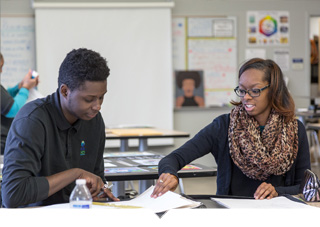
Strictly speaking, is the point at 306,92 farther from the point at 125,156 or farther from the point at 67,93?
the point at 67,93

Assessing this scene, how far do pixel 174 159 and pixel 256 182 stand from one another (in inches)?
15.3

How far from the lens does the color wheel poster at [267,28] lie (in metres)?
6.93

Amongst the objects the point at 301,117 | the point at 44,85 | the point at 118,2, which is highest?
the point at 118,2

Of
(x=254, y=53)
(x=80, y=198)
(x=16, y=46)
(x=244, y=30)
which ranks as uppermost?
(x=244, y=30)

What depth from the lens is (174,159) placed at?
217cm

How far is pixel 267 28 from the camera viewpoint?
275 inches

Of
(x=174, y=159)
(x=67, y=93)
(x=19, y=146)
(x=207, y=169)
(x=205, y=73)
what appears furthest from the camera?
(x=205, y=73)

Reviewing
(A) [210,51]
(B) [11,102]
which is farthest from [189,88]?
(B) [11,102]

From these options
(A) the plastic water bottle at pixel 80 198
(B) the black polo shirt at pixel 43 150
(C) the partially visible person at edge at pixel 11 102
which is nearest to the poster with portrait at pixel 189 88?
(C) the partially visible person at edge at pixel 11 102

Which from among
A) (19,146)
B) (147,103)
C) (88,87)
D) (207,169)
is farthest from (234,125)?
(147,103)

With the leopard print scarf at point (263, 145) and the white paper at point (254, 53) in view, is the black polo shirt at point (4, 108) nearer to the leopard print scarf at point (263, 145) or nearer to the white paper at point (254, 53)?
the leopard print scarf at point (263, 145)

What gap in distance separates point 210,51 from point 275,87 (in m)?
4.63

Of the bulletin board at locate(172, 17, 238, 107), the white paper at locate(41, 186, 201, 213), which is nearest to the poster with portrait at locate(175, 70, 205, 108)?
the bulletin board at locate(172, 17, 238, 107)

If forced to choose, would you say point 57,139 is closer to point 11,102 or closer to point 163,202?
point 163,202
